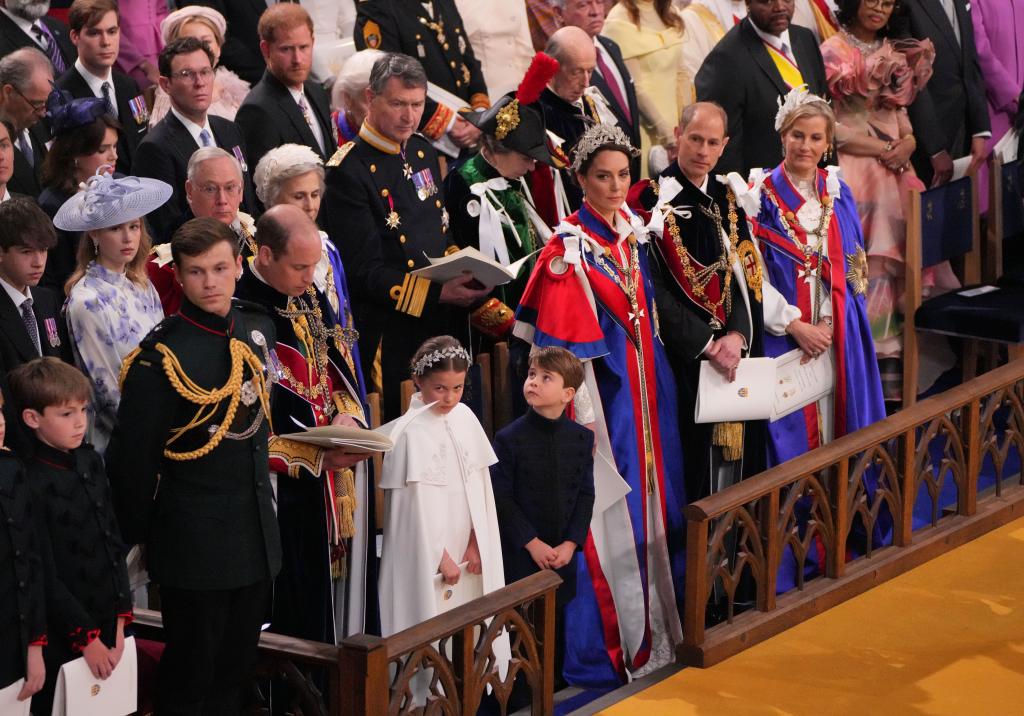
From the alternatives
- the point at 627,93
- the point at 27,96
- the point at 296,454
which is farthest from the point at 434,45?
the point at 296,454

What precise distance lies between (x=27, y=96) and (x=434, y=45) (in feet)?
6.32

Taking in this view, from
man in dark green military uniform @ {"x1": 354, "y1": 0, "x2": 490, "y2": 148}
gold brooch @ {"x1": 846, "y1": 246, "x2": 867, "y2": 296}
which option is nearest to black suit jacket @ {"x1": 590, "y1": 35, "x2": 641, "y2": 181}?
man in dark green military uniform @ {"x1": 354, "y1": 0, "x2": 490, "y2": 148}

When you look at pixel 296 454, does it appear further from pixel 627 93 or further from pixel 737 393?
pixel 627 93

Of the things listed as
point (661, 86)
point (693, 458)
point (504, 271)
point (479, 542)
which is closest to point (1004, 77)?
point (661, 86)

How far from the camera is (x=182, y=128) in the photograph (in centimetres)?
606

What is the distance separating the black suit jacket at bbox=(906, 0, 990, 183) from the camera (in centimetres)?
853

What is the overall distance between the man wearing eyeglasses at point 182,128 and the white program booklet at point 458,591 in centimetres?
149

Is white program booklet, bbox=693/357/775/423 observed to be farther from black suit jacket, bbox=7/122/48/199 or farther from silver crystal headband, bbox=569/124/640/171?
black suit jacket, bbox=7/122/48/199

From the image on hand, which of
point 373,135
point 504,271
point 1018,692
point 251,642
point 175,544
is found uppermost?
point 373,135

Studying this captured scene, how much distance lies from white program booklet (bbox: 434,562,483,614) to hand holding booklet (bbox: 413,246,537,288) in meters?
1.00

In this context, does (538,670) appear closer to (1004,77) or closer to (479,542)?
(479,542)

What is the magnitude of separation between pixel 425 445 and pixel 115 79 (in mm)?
2137

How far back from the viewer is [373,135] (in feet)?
19.8

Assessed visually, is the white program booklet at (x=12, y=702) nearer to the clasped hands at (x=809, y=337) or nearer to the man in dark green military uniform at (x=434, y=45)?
the clasped hands at (x=809, y=337)
